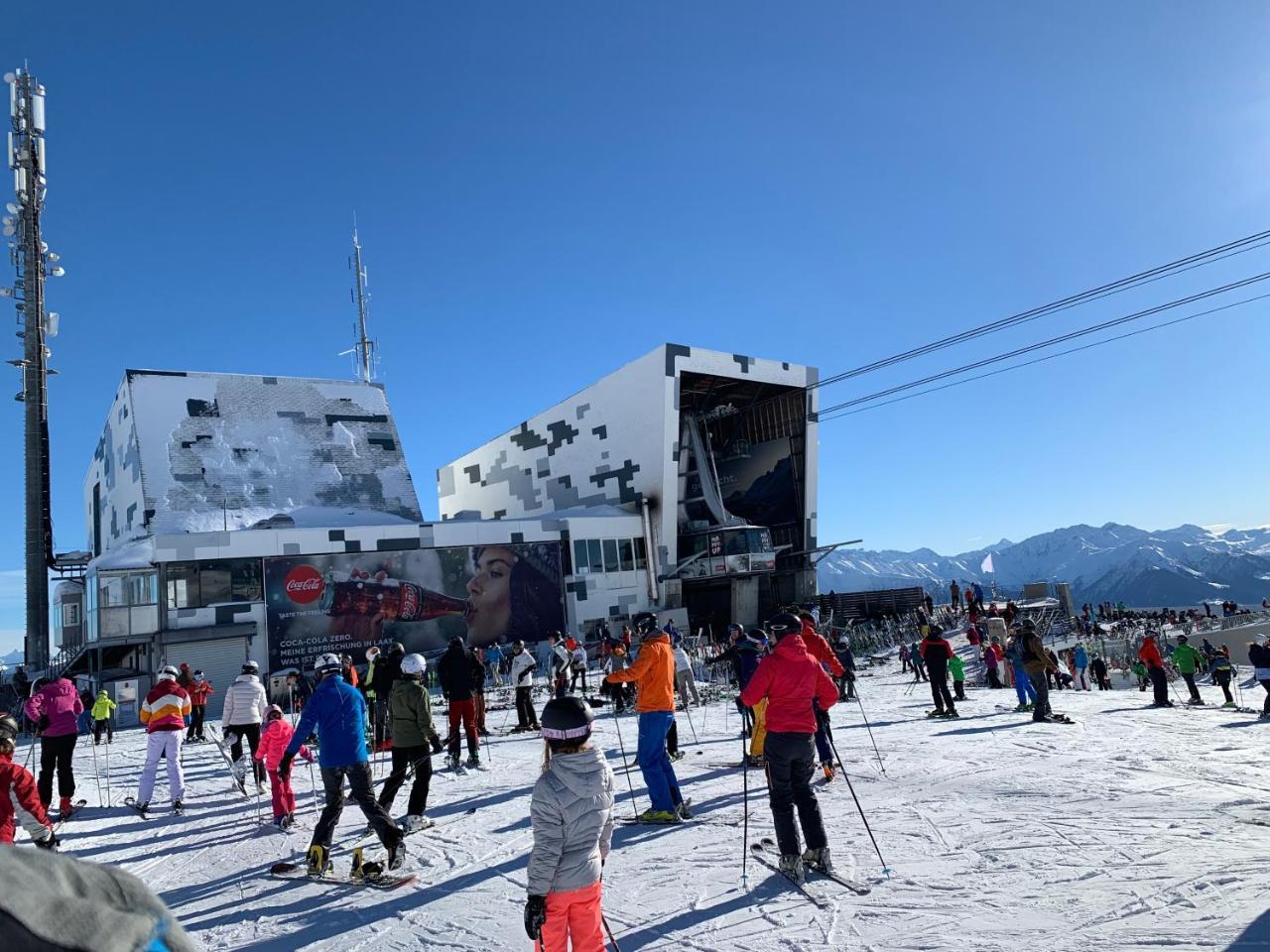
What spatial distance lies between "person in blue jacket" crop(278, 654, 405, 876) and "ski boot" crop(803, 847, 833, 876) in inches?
127

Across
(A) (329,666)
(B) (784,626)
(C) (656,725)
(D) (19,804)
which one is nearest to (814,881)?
(B) (784,626)

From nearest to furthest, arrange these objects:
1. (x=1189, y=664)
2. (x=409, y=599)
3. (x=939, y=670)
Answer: (x=939, y=670) < (x=1189, y=664) < (x=409, y=599)

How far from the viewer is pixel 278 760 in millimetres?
8188

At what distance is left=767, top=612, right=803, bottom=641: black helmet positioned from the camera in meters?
5.82

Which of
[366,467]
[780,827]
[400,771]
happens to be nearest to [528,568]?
[366,467]

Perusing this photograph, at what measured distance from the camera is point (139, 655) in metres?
23.0

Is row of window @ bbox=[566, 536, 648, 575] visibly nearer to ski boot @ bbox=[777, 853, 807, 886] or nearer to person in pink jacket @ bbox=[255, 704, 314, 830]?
person in pink jacket @ bbox=[255, 704, 314, 830]

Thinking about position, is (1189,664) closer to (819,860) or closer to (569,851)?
(819,860)

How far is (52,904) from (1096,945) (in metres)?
5.14

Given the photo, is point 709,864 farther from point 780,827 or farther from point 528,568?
point 528,568

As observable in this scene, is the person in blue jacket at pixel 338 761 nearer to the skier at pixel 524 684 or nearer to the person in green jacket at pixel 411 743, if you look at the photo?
the person in green jacket at pixel 411 743

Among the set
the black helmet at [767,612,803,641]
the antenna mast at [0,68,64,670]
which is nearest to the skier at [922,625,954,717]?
the black helmet at [767,612,803,641]

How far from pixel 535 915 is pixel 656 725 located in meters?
3.52

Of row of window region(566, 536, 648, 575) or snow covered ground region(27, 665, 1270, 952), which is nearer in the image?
snow covered ground region(27, 665, 1270, 952)
